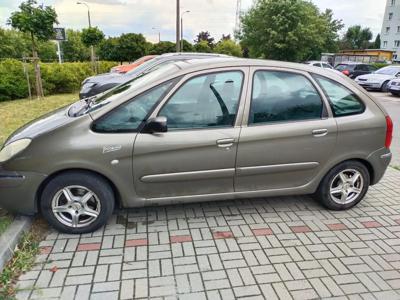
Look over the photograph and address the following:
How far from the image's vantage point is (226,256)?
120 inches

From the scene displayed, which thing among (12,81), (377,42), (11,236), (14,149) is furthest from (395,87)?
(377,42)

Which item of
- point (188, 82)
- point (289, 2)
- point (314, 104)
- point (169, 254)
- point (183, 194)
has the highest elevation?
point (289, 2)

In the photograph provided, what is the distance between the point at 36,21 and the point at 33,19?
0.11m

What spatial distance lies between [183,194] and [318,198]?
1.68 m

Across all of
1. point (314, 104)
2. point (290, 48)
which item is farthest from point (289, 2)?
point (314, 104)

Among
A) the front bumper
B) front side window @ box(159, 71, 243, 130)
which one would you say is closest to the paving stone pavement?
the front bumper

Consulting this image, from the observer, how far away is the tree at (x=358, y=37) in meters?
71.2

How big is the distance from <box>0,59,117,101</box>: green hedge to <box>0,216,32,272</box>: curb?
9681 mm

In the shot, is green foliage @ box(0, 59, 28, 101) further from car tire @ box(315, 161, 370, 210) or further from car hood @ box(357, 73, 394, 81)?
car hood @ box(357, 73, 394, 81)

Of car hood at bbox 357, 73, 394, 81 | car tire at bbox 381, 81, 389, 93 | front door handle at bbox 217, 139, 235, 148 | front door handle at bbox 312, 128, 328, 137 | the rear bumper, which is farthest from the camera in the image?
car hood at bbox 357, 73, 394, 81

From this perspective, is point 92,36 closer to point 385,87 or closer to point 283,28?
point 385,87

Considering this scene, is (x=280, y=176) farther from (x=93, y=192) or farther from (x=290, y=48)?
(x=290, y=48)

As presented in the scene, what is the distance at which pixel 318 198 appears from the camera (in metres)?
4.04

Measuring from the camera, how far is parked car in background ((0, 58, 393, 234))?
3.12m
